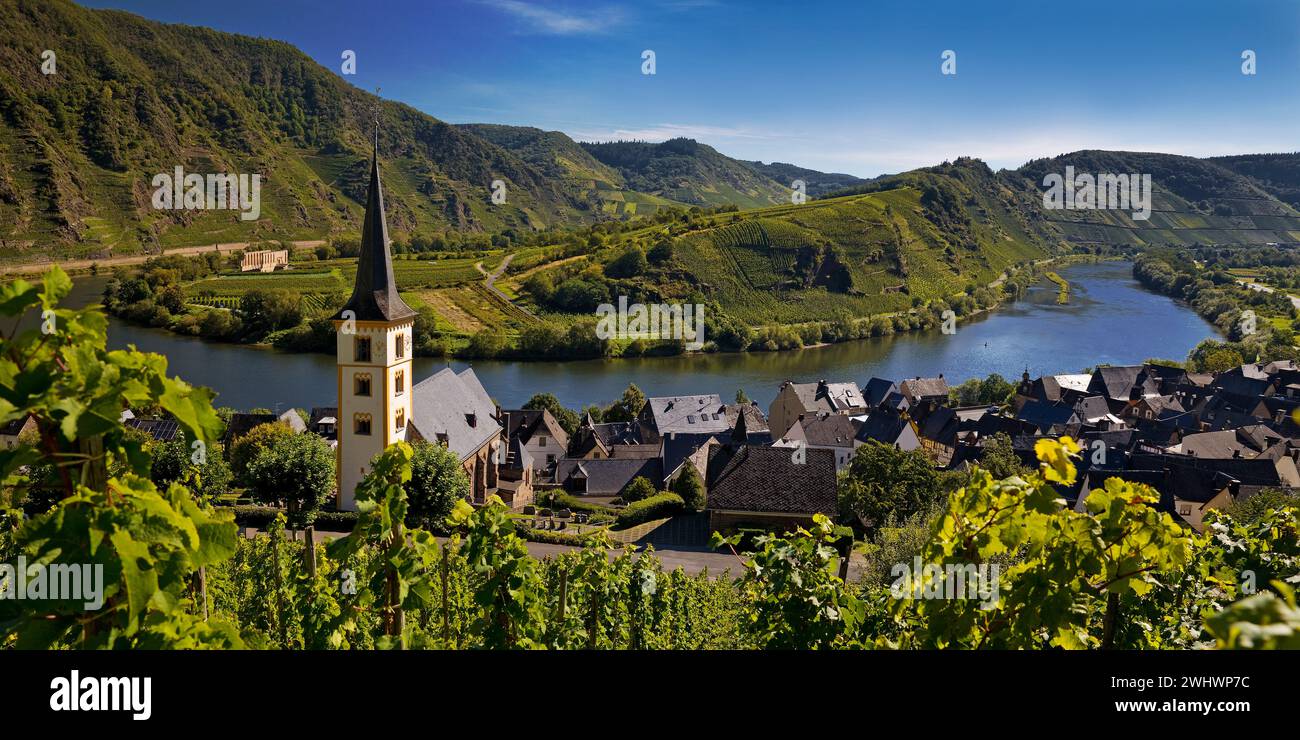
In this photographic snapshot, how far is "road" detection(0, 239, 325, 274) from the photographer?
10881 cm

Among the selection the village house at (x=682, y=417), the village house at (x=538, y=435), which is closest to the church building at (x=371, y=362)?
the village house at (x=538, y=435)

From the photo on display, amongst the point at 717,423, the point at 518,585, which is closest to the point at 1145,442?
the point at 717,423

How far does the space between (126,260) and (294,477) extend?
117361 mm

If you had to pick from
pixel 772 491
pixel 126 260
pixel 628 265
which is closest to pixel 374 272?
pixel 772 491

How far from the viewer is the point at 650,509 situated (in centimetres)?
3441

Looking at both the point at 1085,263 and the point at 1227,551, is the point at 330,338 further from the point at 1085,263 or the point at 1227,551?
the point at 1085,263

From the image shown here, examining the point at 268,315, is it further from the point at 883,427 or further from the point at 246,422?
the point at 883,427

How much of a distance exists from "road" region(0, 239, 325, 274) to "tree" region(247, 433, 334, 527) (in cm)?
8142

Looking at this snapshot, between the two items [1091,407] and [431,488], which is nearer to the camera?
[431,488]

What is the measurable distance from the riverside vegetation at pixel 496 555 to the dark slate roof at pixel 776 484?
21615 millimetres
